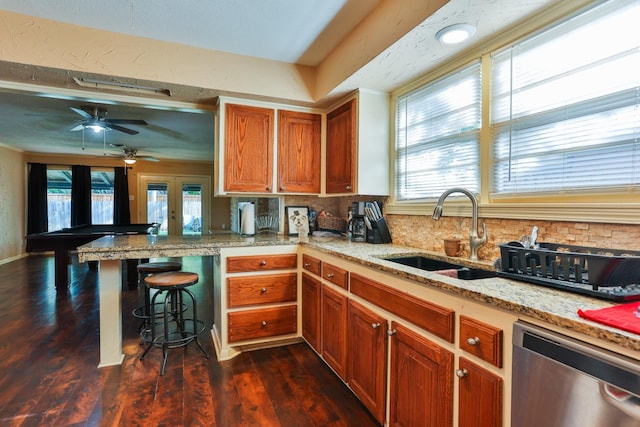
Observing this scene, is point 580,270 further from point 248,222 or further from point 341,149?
point 248,222

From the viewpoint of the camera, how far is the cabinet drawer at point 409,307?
4.21ft

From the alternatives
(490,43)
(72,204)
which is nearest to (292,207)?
(490,43)

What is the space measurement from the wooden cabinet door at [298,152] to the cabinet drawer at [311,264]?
2.35 ft

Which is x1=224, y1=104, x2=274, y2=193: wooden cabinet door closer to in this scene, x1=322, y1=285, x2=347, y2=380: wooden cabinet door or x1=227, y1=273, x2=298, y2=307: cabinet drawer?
x1=227, y1=273, x2=298, y2=307: cabinet drawer

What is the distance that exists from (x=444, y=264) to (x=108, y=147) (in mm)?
7038

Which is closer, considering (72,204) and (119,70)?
(119,70)

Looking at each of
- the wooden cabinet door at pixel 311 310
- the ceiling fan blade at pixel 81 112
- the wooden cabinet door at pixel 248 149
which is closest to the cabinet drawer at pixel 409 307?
the wooden cabinet door at pixel 311 310

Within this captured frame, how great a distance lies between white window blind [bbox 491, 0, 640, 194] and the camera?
131cm

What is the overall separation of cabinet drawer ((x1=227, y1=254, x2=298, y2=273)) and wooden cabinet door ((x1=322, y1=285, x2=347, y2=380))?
505mm

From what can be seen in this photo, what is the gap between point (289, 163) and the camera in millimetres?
3053

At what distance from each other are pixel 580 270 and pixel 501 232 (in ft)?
2.24

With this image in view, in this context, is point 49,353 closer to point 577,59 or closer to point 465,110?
point 465,110

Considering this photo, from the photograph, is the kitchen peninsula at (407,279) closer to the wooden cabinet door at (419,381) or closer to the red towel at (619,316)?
the red towel at (619,316)

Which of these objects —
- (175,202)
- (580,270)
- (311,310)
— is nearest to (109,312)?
(311,310)
